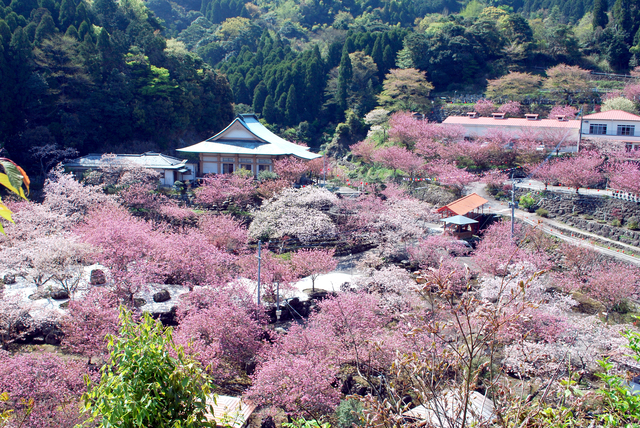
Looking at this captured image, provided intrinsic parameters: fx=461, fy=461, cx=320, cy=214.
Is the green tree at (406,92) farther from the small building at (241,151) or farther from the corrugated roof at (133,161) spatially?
the corrugated roof at (133,161)

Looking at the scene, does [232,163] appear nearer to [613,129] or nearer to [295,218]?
[295,218]

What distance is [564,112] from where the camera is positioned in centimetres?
3131

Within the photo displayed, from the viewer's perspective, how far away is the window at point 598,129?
27656 mm

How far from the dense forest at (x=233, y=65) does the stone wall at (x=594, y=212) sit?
15.7m

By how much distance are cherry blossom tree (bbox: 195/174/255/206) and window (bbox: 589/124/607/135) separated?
20.6 meters

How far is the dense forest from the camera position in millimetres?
27438

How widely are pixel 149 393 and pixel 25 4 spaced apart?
35773 millimetres

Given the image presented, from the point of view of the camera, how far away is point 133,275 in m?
13.0

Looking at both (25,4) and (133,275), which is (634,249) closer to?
(133,275)

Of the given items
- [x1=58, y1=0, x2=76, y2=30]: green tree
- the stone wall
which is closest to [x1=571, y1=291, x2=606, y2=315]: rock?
the stone wall

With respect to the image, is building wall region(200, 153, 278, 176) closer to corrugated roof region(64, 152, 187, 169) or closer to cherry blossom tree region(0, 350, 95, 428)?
corrugated roof region(64, 152, 187, 169)

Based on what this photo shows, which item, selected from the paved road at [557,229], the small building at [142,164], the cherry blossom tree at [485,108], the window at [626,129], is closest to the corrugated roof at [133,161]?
the small building at [142,164]

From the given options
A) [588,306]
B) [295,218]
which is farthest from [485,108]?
[588,306]

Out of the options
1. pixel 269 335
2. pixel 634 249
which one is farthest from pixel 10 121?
pixel 634 249
